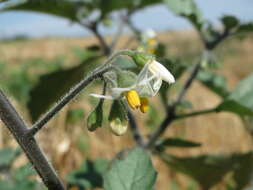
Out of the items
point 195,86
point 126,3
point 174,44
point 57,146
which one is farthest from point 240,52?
point 126,3

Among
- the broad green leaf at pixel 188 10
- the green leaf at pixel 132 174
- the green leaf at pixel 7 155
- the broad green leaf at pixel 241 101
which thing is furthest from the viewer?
the green leaf at pixel 7 155

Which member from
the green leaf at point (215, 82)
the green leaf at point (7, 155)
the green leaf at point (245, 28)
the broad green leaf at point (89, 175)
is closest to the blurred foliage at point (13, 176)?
the green leaf at point (7, 155)

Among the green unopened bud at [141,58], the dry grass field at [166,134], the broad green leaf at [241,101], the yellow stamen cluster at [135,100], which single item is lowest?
the dry grass field at [166,134]

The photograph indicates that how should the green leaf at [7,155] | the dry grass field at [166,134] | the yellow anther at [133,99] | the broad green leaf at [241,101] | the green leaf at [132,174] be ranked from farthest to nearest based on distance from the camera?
1. the dry grass field at [166,134]
2. the green leaf at [7,155]
3. the broad green leaf at [241,101]
4. the green leaf at [132,174]
5. the yellow anther at [133,99]

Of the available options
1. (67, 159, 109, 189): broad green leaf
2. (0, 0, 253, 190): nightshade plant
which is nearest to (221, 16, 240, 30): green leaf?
(0, 0, 253, 190): nightshade plant

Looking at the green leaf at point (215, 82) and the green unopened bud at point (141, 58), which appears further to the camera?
the green leaf at point (215, 82)

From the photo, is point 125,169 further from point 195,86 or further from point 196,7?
point 195,86

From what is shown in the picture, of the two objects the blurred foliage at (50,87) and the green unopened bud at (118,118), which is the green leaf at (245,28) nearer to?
the blurred foliage at (50,87)

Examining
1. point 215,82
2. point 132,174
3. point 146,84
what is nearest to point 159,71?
point 146,84
